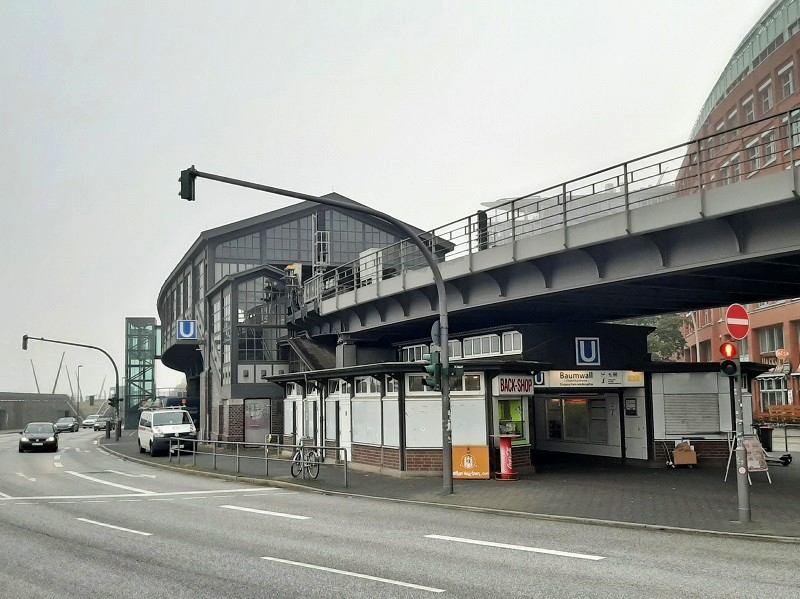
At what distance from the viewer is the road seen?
28.8ft

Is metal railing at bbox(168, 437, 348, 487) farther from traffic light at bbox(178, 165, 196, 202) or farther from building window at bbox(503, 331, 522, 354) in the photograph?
traffic light at bbox(178, 165, 196, 202)

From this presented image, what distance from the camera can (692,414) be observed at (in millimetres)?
24344

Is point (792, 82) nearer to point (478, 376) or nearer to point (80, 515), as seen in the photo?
point (478, 376)

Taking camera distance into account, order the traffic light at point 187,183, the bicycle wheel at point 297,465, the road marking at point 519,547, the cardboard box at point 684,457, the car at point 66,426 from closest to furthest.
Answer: the road marking at point 519,547 < the traffic light at point 187,183 < the bicycle wheel at point 297,465 < the cardboard box at point 684,457 < the car at point 66,426

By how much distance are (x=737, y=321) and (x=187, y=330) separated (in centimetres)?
4228

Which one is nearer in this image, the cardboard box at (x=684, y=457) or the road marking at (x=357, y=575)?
the road marking at (x=357, y=575)

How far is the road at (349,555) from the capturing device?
8.77 meters

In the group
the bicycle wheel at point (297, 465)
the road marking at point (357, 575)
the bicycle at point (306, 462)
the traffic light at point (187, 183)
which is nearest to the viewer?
the road marking at point (357, 575)

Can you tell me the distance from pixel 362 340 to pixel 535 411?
7.74m

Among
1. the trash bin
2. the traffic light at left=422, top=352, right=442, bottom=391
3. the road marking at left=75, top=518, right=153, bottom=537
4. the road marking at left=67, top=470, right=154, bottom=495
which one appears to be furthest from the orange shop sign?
the trash bin

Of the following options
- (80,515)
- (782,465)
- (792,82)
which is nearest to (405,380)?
(80,515)

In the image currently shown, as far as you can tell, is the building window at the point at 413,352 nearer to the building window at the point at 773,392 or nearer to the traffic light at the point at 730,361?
the traffic light at the point at 730,361

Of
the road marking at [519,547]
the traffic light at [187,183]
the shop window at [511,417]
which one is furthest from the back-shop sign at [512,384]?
the traffic light at [187,183]

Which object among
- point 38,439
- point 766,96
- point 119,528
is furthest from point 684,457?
point 766,96
